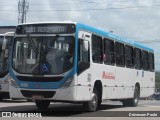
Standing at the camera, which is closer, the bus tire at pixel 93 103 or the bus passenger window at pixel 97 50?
the bus tire at pixel 93 103

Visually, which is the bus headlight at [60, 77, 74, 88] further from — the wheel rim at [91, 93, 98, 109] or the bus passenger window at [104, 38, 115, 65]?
the bus passenger window at [104, 38, 115, 65]

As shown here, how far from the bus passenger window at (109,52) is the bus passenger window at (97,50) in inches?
22.4

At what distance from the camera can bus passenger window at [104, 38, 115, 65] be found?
17938mm

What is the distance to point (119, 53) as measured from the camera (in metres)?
19.8

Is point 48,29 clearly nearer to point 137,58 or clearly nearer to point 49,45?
point 49,45

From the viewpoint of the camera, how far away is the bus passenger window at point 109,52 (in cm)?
1794

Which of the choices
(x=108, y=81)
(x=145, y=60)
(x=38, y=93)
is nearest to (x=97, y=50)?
(x=108, y=81)

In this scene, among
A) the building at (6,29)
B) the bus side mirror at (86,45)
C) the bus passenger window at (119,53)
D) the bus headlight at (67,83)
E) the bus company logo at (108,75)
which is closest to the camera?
the bus headlight at (67,83)

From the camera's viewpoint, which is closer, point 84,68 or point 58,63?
point 58,63

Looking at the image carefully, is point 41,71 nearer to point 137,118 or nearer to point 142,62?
point 137,118

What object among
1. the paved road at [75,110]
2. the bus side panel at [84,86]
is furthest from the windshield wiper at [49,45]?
the paved road at [75,110]

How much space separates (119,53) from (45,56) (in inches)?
220

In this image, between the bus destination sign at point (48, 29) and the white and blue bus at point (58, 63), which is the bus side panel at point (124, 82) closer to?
the white and blue bus at point (58, 63)

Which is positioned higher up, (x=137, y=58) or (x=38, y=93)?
(x=137, y=58)
